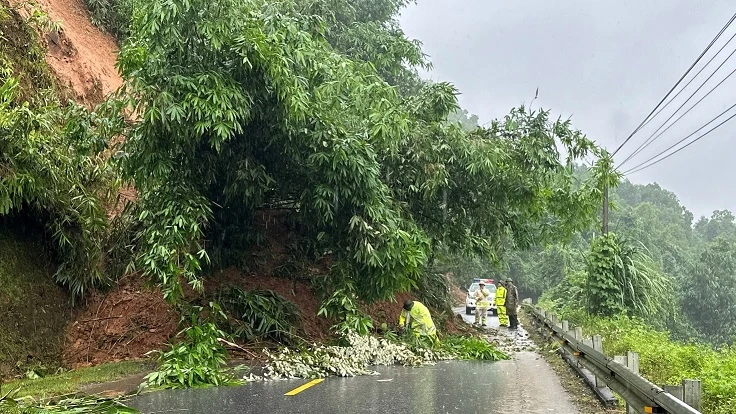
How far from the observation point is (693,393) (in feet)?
18.5

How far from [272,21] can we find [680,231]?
9649cm

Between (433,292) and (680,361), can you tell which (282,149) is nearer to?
(680,361)

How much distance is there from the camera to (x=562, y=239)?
20391 mm

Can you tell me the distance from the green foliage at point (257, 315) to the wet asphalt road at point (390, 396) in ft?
7.50

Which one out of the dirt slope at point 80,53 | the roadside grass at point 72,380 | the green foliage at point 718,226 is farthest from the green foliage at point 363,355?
the green foliage at point 718,226

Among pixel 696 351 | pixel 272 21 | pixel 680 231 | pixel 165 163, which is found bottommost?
pixel 696 351

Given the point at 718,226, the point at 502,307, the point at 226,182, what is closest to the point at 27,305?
the point at 226,182

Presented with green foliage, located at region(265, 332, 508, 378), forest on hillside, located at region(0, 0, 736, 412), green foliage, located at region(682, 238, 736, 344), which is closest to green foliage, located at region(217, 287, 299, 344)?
forest on hillside, located at region(0, 0, 736, 412)

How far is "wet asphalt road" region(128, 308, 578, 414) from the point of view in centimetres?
824

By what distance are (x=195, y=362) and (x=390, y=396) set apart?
3118mm

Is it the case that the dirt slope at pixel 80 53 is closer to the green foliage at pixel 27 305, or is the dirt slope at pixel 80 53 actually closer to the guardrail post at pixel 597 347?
the green foliage at pixel 27 305

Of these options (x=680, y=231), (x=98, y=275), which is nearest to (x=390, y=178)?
(x=98, y=275)

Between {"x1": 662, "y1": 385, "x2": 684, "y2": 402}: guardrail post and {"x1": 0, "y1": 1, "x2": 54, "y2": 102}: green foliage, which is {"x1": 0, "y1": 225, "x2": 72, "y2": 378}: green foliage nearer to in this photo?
{"x1": 0, "y1": 1, "x2": 54, "y2": 102}: green foliage

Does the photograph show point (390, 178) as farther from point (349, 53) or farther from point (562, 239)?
point (349, 53)
